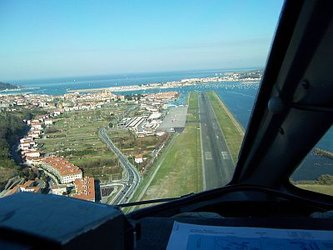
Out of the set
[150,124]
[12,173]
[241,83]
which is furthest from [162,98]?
[12,173]

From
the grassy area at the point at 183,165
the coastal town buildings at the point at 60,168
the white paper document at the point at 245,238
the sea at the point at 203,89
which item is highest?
the sea at the point at 203,89

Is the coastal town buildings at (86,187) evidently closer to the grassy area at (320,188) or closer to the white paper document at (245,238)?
the white paper document at (245,238)

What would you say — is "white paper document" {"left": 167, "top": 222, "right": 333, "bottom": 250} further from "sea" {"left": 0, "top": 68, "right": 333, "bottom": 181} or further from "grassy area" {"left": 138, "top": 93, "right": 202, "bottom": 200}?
"sea" {"left": 0, "top": 68, "right": 333, "bottom": 181}

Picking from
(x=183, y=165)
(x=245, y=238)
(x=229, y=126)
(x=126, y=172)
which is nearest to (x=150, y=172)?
(x=126, y=172)

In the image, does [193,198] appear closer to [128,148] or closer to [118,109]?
[128,148]

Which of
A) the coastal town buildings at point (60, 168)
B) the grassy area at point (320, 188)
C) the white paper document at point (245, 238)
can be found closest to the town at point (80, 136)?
the coastal town buildings at point (60, 168)

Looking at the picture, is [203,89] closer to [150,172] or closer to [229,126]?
[229,126]
